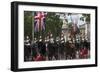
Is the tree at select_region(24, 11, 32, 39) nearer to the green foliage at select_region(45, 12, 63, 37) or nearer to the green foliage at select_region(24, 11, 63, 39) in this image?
the green foliage at select_region(24, 11, 63, 39)

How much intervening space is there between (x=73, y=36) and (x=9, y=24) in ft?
1.42

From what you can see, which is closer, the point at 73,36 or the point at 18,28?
the point at 18,28

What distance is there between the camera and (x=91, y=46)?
1877 millimetres

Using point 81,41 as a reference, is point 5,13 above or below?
above

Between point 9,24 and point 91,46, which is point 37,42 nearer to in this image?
point 9,24

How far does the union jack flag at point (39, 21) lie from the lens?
1703 mm

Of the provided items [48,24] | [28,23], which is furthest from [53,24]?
[28,23]

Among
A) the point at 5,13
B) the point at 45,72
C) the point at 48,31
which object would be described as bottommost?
the point at 45,72

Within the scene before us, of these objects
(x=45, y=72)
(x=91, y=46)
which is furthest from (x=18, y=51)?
(x=91, y=46)

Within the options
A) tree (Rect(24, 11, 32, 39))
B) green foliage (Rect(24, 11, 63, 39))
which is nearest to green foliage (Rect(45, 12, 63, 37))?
green foliage (Rect(24, 11, 63, 39))

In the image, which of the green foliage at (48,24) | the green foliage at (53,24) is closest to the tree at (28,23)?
the green foliage at (48,24)

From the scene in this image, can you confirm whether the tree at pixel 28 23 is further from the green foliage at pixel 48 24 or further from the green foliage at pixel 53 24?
the green foliage at pixel 53 24

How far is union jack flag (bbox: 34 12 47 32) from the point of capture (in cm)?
170

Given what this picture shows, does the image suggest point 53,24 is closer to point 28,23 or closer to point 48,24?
point 48,24
